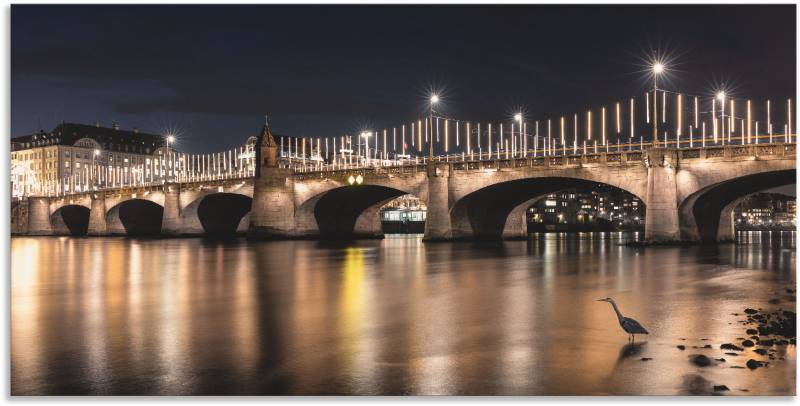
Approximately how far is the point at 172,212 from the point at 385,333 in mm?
88578

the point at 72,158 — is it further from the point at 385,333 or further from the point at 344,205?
the point at 385,333

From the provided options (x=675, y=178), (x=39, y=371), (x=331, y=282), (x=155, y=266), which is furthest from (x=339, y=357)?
(x=675, y=178)

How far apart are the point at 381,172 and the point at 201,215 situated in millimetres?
40948

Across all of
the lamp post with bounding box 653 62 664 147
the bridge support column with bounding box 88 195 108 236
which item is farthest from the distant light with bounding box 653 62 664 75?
the bridge support column with bounding box 88 195 108 236

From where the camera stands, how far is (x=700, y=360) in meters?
12.0

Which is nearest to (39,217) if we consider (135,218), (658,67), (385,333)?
(135,218)

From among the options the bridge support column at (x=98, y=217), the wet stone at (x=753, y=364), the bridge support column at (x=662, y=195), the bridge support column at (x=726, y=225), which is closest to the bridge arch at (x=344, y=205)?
the bridge support column at (x=662, y=195)

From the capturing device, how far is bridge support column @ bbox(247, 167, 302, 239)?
81.2m

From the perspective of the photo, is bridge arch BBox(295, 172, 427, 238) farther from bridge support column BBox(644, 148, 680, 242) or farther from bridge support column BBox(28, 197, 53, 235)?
bridge support column BBox(28, 197, 53, 235)

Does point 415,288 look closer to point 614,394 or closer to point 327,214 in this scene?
point 614,394

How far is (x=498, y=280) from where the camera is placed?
96.3ft

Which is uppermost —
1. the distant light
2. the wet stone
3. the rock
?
the distant light

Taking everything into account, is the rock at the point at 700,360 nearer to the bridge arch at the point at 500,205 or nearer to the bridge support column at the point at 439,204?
the bridge arch at the point at 500,205

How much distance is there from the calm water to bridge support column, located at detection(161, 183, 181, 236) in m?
68.2
